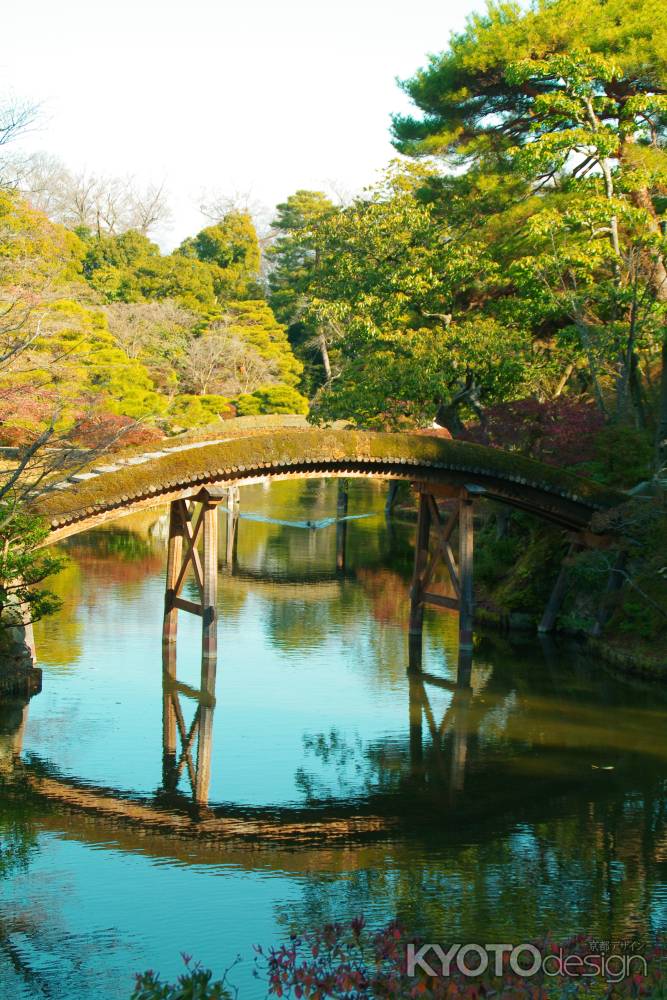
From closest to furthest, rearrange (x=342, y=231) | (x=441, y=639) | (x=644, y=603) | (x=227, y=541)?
1. (x=644, y=603)
2. (x=441, y=639)
3. (x=342, y=231)
4. (x=227, y=541)

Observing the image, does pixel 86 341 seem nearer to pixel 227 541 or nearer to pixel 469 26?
pixel 227 541

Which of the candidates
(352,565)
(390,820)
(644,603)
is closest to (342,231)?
(352,565)

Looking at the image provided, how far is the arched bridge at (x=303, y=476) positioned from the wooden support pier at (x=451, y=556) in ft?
0.08

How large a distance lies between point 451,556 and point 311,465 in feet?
12.2

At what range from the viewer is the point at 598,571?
23.0m

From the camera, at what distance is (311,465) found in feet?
67.3

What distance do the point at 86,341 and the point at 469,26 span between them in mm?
17989

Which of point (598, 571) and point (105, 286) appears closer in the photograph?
point (598, 571)

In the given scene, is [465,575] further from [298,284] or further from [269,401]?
[298,284]

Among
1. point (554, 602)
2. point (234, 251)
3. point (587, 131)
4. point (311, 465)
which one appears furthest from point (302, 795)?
point (234, 251)

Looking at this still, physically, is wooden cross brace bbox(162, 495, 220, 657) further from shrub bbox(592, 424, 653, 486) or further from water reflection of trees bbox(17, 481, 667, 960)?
shrub bbox(592, 424, 653, 486)

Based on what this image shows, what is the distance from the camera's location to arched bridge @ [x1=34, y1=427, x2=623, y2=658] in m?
18.9

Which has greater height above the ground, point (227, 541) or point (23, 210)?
point (23, 210)

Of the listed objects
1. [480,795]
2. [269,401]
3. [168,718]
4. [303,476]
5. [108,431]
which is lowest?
[480,795]
